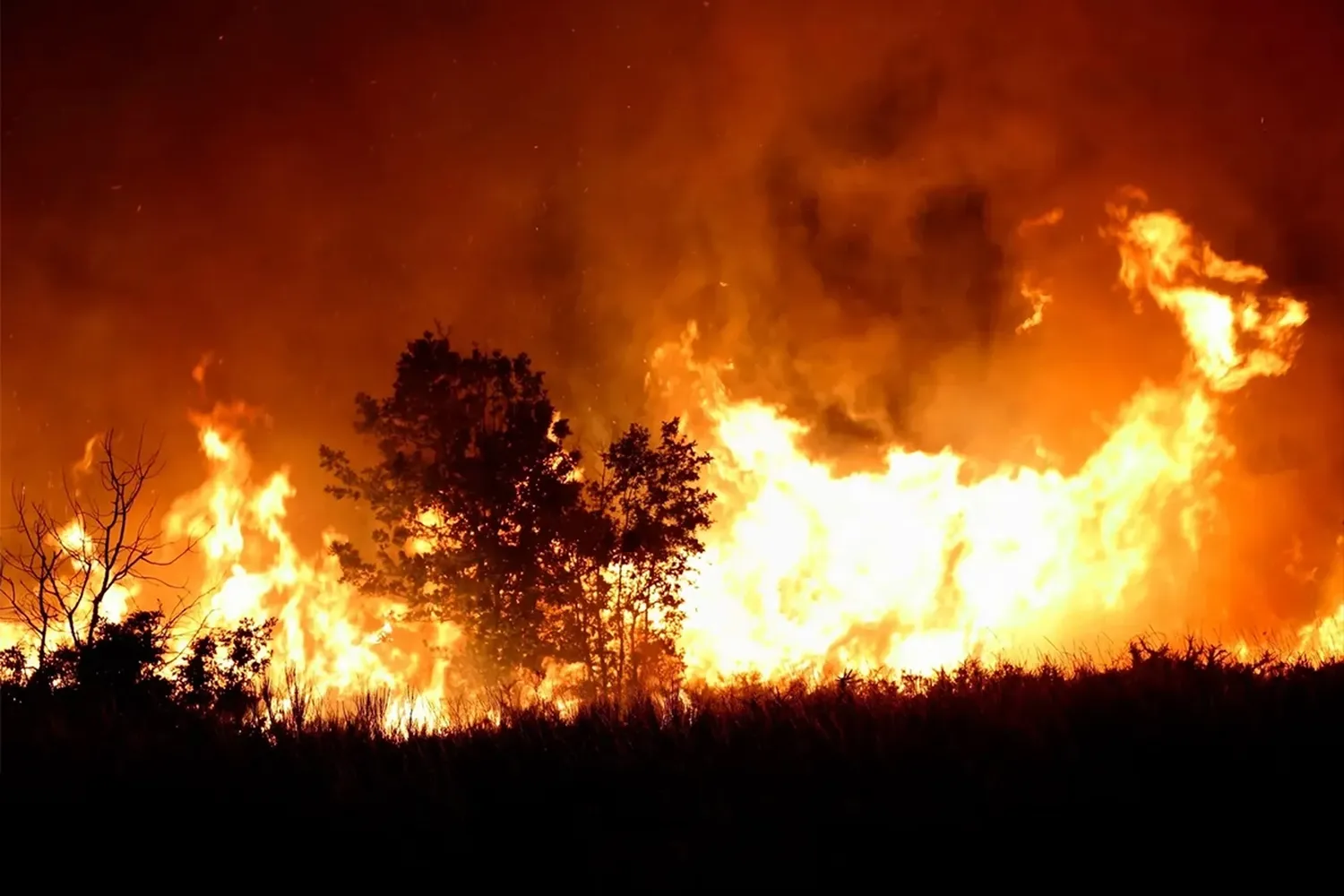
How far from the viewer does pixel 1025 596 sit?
28.3m

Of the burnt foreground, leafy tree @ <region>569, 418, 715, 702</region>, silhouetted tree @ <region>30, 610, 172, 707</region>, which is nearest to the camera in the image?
the burnt foreground

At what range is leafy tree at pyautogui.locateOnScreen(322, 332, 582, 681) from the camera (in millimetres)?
20875

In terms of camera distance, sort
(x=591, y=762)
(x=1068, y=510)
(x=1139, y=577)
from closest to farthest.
→ (x=591, y=762) < (x=1068, y=510) < (x=1139, y=577)

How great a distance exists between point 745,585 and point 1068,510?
426 inches

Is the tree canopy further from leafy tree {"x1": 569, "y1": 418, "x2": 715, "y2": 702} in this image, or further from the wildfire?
the wildfire

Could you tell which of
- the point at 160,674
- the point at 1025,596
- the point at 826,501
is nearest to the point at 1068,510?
the point at 1025,596

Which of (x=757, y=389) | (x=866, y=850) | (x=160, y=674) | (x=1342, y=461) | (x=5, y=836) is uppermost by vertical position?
(x=757, y=389)

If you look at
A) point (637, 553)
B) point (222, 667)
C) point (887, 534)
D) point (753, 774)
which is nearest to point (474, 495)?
point (637, 553)

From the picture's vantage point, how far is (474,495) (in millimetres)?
21016

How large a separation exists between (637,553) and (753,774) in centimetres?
1564

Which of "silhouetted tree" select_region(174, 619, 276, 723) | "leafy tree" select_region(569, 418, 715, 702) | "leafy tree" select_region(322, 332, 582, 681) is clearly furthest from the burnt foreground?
"leafy tree" select_region(322, 332, 582, 681)

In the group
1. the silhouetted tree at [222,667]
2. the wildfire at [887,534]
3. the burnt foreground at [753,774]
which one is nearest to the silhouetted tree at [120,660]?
the silhouetted tree at [222,667]

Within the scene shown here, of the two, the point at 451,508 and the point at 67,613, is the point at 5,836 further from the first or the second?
the point at 451,508

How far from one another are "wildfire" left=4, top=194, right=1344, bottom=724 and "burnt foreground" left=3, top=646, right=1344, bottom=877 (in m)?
19.4
